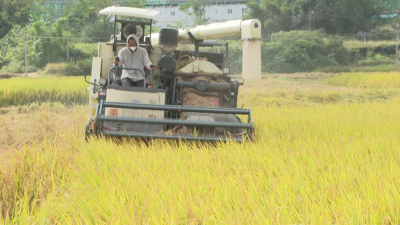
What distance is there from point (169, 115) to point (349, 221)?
4743mm

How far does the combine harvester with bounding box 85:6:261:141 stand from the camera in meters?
6.01

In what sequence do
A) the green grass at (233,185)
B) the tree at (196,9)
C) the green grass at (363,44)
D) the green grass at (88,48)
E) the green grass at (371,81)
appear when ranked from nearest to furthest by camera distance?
1. the green grass at (233,185)
2. the green grass at (371,81)
3. the green grass at (88,48)
4. the green grass at (363,44)
5. the tree at (196,9)

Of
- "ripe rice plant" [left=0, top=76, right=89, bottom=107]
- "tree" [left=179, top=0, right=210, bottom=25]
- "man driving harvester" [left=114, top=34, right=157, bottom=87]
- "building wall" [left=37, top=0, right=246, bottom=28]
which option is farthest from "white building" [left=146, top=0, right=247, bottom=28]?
"man driving harvester" [left=114, top=34, right=157, bottom=87]

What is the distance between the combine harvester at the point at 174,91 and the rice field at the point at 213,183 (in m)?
0.31

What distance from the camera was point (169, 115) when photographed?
281 inches

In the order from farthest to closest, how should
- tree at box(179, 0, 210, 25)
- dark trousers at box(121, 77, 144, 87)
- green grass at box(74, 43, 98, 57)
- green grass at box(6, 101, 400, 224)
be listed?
tree at box(179, 0, 210, 25) → green grass at box(74, 43, 98, 57) → dark trousers at box(121, 77, 144, 87) → green grass at box(6, 101, 400, 224)

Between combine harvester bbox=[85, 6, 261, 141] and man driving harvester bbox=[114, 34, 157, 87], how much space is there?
0.39ft

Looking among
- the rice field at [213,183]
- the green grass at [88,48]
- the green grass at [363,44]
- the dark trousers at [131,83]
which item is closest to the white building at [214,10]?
the green grass at [363,44]

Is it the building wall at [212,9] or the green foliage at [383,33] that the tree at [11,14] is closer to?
the building wall at [212,9]

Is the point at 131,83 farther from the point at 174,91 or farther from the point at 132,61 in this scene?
the point at 174,91

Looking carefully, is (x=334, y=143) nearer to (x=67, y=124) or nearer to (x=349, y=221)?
(x=349, y=221)

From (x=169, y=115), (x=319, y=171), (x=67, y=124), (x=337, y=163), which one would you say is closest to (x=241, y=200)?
(x=319, y=171)

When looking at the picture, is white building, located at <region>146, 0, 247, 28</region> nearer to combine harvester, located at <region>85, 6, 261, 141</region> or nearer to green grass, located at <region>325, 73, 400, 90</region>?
green grass, located at <region>325, 73, 400, 90</region>

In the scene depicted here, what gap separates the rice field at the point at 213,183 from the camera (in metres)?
2.93
